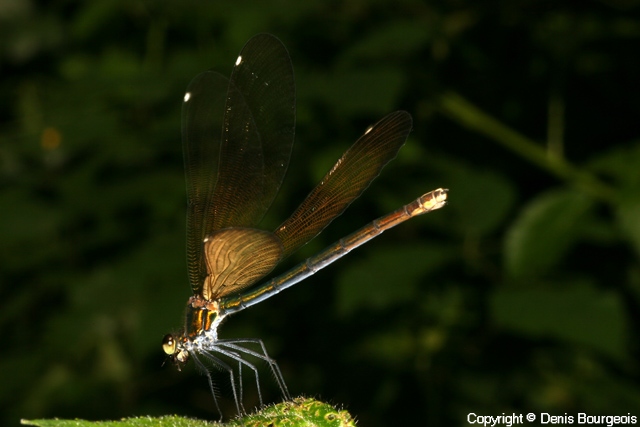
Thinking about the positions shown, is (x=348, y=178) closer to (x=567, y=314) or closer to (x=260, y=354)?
(x=260, y=354)

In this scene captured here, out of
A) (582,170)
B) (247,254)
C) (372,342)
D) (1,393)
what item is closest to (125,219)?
(1,393)

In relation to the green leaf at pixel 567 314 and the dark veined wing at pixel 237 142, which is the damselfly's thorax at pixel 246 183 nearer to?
the dark veined wing at pixel 237 142

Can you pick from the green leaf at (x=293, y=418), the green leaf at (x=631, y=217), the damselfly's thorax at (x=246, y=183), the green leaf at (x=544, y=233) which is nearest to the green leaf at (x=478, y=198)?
the green leaf at (x=544, y=233)

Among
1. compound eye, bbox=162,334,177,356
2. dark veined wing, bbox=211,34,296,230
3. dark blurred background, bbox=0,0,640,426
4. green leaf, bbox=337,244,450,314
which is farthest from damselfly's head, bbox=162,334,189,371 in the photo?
green leaf, bbox=337,244,450,314

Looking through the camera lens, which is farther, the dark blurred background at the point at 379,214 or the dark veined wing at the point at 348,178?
the dark blurred background at the point at 379,214

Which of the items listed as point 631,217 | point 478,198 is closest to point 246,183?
point 478,198

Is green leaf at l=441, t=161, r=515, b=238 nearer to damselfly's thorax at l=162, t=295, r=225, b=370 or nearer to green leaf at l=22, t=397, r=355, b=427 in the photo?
damselfly's thorax at l=162, t=295, r=225, b=370

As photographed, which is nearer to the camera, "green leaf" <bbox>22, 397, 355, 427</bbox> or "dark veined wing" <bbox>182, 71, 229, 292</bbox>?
"green leaf" <bbox>22, 397, 355, 427</bbox>
